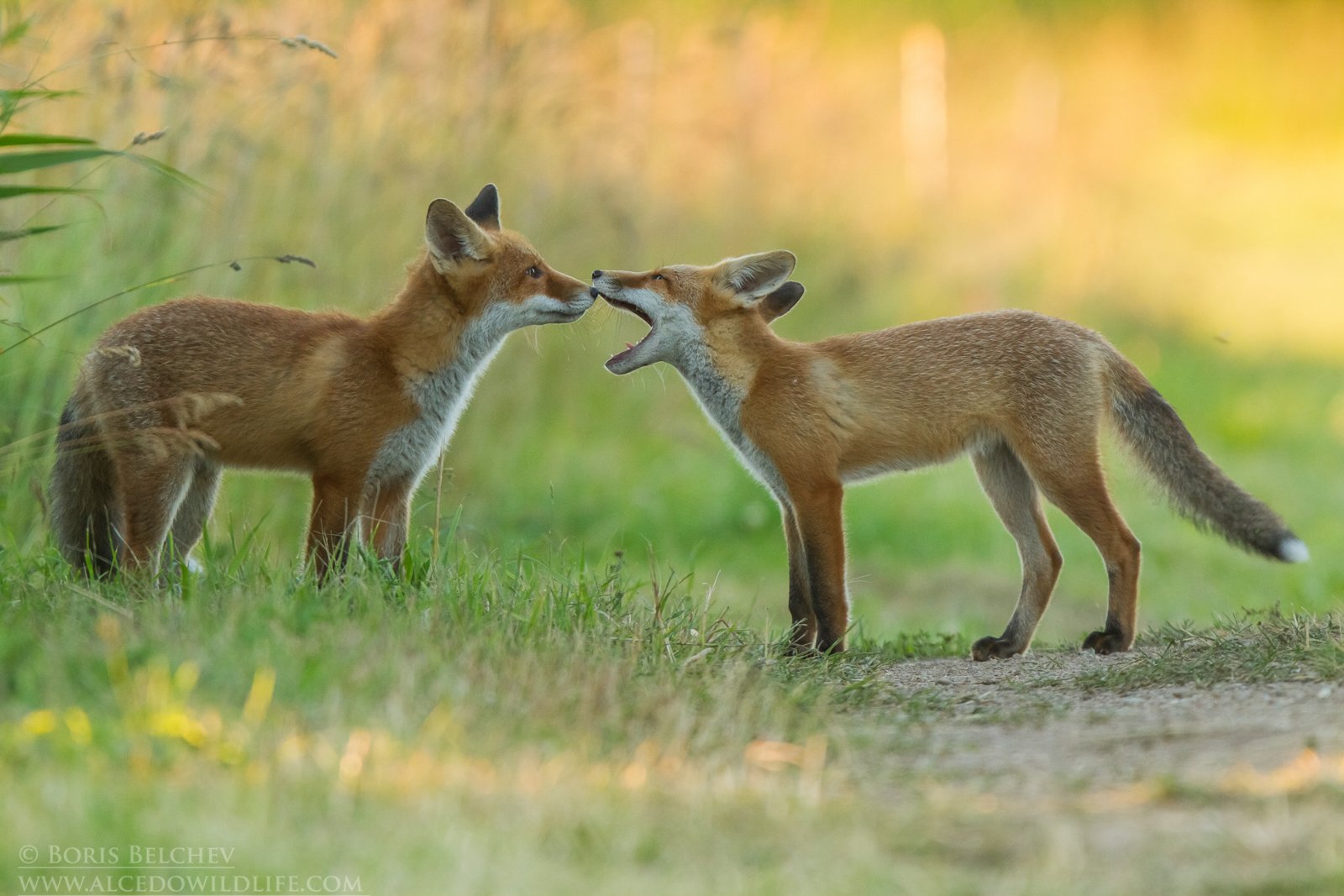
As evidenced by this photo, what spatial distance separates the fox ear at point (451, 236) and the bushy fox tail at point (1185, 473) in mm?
2452

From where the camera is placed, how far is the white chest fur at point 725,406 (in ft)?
18.4

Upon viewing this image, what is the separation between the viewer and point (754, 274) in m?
5.85

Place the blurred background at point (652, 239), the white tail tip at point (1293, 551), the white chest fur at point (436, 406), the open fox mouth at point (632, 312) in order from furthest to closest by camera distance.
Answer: the blurred background at point (652, 239) → the open fox mouth at point (632, 312) → the white chest fur at point (436, 406) → the white tail tip at point (1293, 551)

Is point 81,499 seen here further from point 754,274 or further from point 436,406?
point 754,274

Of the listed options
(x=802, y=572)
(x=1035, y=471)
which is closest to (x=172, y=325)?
(x=802, y=572)

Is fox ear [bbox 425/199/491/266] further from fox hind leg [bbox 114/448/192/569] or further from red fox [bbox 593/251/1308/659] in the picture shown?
fox hind leg [bbox 114/448/192/569]

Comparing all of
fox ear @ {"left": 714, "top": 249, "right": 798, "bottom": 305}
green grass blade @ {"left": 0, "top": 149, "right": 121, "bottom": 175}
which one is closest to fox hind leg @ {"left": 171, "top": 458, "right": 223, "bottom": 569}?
green grass blade @ {"left": 0, "top": 149, "right": 121, "bottom": 175}

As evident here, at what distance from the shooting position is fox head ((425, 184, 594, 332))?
5.38 meters

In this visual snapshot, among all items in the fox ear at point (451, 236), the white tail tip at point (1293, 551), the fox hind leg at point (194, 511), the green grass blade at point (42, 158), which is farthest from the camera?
the fox hind leg at point (194, 511)

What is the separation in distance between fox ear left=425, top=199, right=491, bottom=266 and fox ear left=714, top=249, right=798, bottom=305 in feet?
3.19

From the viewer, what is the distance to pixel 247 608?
4.11m

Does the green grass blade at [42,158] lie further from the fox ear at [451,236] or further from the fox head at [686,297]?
the fox head at [686,297]

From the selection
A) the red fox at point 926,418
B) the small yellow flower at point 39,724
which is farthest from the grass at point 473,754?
the red fox at point 926,418

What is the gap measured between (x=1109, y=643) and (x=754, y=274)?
1.92 m
